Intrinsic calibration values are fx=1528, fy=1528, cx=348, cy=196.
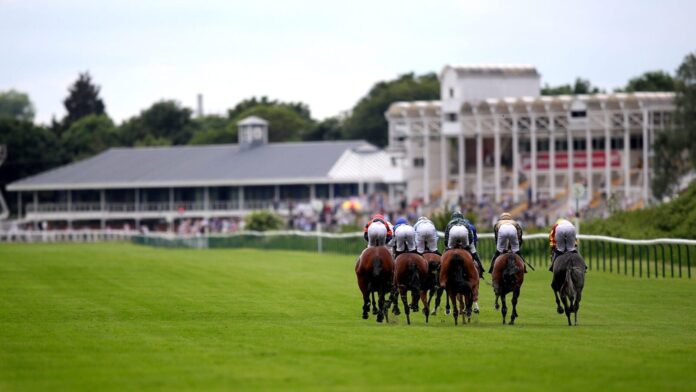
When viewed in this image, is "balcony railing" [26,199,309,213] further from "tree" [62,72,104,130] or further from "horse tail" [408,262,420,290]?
"horse tail" [408,262,420,290]

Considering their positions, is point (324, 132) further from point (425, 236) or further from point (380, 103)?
point (425, 236)

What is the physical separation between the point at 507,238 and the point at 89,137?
381ft

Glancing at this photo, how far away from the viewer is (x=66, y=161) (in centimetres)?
12688

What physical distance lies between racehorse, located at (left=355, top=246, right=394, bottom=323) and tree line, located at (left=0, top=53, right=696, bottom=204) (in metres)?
77.5

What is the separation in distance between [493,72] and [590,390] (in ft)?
229

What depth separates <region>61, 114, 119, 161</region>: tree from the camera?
13088 cm

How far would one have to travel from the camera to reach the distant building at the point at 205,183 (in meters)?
101

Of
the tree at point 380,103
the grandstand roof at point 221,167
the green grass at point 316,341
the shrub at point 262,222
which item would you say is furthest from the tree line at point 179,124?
the green grass at point 316,341

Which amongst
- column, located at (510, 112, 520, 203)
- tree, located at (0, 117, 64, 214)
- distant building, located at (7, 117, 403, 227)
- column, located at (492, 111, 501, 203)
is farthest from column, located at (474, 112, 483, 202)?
tree, located at (0, 117, 64, 214)

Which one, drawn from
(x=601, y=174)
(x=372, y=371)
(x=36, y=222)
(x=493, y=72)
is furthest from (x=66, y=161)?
(x=372, y=371)

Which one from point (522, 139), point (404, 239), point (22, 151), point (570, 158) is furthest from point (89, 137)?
point (404, 239)

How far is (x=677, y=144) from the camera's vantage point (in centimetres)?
7075

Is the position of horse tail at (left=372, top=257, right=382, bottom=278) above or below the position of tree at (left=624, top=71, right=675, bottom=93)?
below

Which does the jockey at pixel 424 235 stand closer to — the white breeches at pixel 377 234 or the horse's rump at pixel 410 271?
the horse's rump at pixel 410 271
